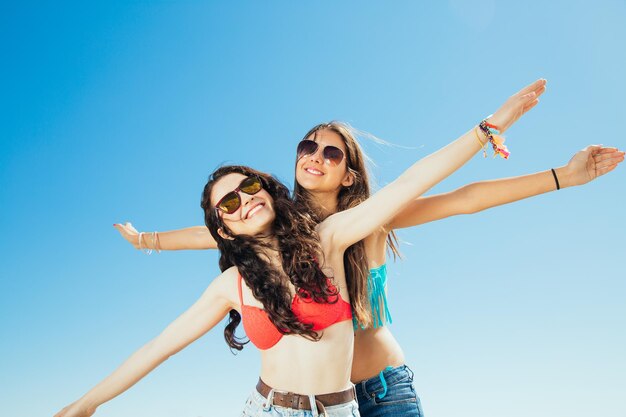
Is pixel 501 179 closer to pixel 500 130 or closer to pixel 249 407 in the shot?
pixel 500 130

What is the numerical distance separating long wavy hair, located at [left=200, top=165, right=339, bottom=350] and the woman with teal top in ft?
0.86

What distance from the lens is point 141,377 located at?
4.28 meters

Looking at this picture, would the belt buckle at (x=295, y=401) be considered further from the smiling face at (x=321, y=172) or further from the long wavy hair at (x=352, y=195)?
the smiling face at (x=321, y=172)

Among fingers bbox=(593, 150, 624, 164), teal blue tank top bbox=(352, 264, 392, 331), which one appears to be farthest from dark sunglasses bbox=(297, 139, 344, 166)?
fingers bbox=(593, 150, 624, 164)

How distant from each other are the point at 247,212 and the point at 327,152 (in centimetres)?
130

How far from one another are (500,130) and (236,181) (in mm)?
1788

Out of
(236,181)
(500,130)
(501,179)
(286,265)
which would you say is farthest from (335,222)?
(501,179)

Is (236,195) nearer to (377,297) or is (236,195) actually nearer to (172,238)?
(377,297)

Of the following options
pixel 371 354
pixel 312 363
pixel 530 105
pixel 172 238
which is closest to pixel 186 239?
pixel 172 238

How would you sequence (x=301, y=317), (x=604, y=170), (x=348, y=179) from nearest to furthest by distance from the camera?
(x=301, y=317) → (x=604, y=170) → (x=348, y=179)

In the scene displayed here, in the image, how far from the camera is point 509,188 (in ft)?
15.4

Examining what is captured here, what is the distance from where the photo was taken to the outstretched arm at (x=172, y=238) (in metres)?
5.91

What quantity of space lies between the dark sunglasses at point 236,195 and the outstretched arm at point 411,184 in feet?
1.95

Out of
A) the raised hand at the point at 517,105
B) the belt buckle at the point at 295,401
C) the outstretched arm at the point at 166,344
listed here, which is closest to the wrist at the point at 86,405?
the outstretched arm at the point at 166,344
